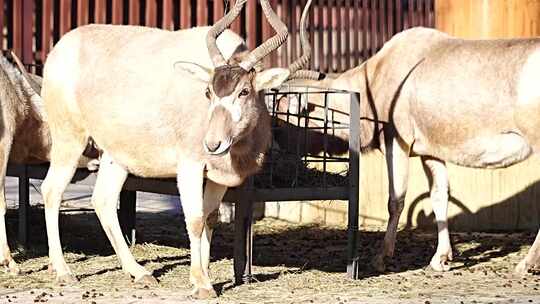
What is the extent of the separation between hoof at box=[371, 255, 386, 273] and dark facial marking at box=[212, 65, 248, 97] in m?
3.02

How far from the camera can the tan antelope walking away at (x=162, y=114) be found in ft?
31.1

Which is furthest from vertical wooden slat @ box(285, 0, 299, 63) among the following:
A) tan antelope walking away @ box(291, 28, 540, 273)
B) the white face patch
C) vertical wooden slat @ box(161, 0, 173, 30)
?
the white face patch

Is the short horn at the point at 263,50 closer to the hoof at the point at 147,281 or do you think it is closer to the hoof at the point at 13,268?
the hoof at the point at 147,281

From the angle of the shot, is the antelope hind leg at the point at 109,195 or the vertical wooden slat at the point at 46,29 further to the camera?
the vertical wooden slat at the point at 46,29

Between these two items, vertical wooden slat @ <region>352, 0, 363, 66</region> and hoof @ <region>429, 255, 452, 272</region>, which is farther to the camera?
vertical wooden slat @ <region>352, 0, 363, 66</region>

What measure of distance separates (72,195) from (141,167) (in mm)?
7671

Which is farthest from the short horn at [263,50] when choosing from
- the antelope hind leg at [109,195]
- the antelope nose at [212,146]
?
the antelope hind leg at [109,195]

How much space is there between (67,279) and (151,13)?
6.72 m

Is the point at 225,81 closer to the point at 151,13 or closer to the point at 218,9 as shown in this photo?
the point at 151,13

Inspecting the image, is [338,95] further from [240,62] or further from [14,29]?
[14,29]

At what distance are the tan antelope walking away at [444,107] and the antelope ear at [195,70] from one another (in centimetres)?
305

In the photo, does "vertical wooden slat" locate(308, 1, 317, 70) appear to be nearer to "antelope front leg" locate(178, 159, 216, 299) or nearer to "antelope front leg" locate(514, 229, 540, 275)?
"antelope front leg" locate(514, 229, 540, 275)

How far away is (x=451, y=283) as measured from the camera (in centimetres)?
1080

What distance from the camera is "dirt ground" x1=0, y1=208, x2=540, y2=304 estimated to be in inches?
387
